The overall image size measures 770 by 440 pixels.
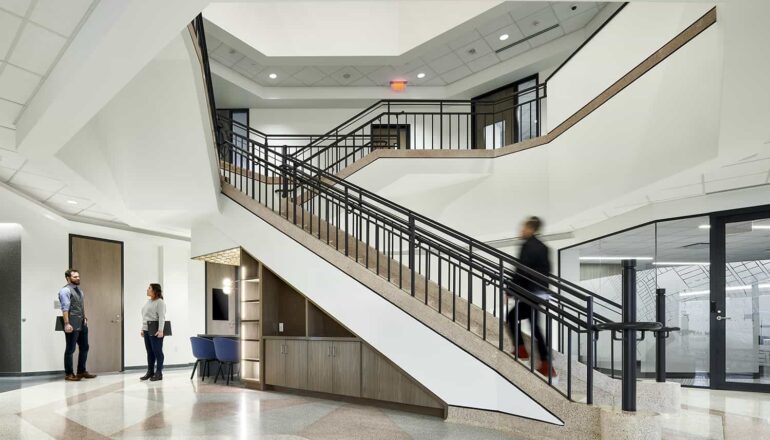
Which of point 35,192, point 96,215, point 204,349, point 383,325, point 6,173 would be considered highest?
point 6,173

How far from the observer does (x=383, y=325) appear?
18.9 feet

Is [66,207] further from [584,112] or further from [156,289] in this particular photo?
[584,112]

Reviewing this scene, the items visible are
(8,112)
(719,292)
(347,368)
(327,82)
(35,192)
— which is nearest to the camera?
(8,112)

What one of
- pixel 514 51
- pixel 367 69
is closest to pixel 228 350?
pixel 367 69

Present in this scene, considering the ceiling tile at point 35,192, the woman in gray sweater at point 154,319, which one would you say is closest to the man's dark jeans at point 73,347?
the woman in gray sweater at point 154,319

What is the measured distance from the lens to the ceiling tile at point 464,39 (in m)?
10.6

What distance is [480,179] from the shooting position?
9.59 meters

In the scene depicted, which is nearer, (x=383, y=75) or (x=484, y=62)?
(x=484, y=62)

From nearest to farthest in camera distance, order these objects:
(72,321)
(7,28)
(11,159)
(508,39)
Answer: (7,28) → (11,159) → (72,321) → (508,39)

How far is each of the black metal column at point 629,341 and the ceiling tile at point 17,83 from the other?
4.89 metres

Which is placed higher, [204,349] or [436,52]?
[436,52]

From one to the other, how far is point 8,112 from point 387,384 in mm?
4645

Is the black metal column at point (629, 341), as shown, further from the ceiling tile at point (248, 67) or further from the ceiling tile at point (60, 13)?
the ceiling tile at point (248, 67)

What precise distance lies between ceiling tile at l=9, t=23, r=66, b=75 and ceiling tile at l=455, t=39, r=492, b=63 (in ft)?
28.3
